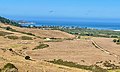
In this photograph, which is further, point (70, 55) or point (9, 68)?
point (70, 55)

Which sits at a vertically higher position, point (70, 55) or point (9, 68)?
point (9, 68)

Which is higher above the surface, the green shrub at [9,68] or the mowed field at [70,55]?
the green shrub at [9,68]

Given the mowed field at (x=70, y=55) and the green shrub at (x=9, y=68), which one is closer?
the green shrub at (x=9, y=68)

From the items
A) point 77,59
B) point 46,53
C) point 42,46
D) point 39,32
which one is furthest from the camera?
point 39,32

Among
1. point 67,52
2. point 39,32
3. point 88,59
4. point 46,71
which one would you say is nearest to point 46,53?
point 67,52

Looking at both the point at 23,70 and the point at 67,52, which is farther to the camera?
the point at 67,52

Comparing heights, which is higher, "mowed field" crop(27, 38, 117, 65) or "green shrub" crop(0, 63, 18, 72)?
"green shrub" crop(0, 63, 18, 72)

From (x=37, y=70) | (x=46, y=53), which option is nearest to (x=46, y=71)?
(x=37, y=70)

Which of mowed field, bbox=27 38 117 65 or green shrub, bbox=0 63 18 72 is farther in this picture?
mowed field, bbox=27 38 117 65

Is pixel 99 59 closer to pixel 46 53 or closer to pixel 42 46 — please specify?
pixel 46 53

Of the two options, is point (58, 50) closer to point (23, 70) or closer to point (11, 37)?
point (11, 37)

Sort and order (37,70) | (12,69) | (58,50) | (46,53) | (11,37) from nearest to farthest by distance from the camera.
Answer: (12,69) → (37,70) → (46,53) → (58,50) → (11,37)
